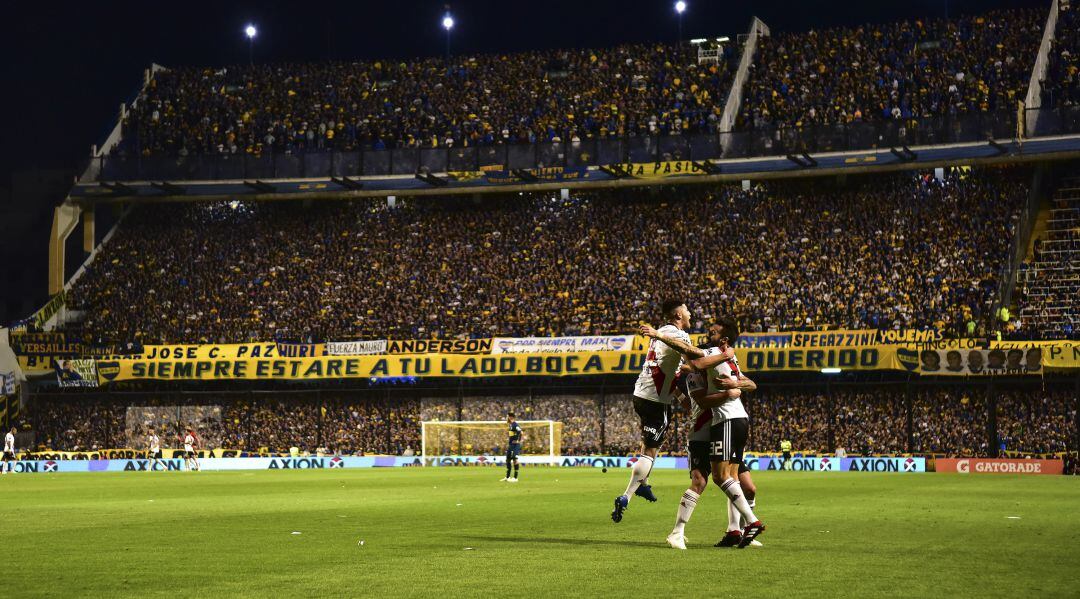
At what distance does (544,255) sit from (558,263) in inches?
40.1

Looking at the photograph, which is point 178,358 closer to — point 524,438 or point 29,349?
point 29,349

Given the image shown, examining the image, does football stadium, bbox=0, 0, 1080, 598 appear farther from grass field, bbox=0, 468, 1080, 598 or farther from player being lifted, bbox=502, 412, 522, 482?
grass field, bbox=0, 468, 1080, 598

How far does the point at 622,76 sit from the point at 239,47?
25276mm

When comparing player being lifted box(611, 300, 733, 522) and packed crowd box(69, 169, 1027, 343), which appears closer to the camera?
player being lifted box(611, 300, 733, 522)

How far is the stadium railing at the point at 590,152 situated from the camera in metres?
57.9

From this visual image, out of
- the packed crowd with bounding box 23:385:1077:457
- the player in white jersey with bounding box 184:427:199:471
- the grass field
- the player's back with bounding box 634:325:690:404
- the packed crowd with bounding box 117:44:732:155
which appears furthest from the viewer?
the packed crowd with bounding box 117:44:732:155

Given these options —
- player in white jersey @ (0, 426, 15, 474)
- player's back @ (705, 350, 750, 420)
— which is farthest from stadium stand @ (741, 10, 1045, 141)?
player's back @ (705, 350, 750, 420)

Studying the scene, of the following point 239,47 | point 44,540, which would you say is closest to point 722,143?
point 239,47

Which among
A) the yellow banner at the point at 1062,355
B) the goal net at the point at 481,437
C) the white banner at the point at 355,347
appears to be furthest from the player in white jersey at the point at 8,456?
the yellow banner at the point at 1062,355

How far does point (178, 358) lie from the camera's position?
6291 cm

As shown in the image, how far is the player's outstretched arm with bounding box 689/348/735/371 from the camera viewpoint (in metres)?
14.4

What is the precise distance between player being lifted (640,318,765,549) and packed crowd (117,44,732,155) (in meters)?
50.4

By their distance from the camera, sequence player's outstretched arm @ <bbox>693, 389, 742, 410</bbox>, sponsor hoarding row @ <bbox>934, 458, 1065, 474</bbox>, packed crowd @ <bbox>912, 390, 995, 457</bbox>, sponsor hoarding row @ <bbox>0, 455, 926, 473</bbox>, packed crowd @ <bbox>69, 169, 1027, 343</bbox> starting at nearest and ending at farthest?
player's outstretched arm @ <bbox>693, 389, 742, 410</bbox>, sponsor hoarding row @ <bbox>934, 458, 1065, 474</bbox>, sponsor hoarding row @ <bbox>0, 455, 926, 473</bbox>, packed crowd @ <bbox>912, 390, 995, 457</bbox>, packed crowd @ <bbox>69, 169, 1027, 343</bbox>

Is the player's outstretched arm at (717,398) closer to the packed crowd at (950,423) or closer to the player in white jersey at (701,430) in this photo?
the player in white jersey at (701,430)
